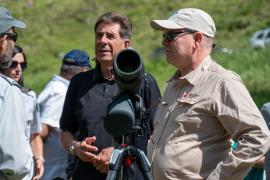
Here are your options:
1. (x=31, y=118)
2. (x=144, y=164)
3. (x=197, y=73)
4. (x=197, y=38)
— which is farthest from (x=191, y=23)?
(x=31, y=118)

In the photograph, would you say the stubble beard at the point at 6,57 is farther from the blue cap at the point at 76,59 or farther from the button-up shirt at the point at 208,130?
the blue cap at the point at 76,59

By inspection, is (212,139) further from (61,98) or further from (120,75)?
(61,98)

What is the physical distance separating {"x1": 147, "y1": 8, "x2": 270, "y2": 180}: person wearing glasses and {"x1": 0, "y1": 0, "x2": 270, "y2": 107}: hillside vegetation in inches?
951

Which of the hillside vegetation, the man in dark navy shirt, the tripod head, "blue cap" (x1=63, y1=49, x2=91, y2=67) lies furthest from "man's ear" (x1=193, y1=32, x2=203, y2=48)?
the hillside vegetation

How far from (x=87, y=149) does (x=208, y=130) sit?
3.60 feet

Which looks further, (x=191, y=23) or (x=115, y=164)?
(x=191, y=23)

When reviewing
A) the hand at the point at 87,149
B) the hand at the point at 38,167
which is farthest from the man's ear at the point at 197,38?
the hand at the point at 38,167

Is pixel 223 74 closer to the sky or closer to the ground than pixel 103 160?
closer to the sky

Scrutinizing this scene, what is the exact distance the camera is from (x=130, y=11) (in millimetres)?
46469

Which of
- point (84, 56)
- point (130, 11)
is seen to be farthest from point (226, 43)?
point (84, 56)

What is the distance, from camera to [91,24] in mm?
45938

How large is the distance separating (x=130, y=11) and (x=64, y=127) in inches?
1605

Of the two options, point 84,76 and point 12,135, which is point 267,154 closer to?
point 84,76

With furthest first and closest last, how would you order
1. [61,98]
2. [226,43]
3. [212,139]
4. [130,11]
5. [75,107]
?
[130,11] < [226,43] < [61,98] < [75,107] < [212,139]
